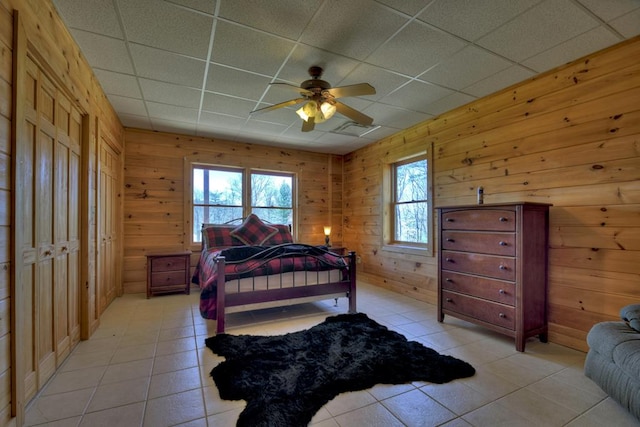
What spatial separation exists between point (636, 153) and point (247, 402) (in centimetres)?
328

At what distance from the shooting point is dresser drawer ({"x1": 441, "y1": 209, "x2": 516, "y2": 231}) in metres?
2.54

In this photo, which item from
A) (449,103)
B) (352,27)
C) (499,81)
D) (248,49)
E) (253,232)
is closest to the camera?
(352,27)

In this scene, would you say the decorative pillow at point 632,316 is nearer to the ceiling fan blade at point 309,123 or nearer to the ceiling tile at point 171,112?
the ceiling fan blade at point 309,123

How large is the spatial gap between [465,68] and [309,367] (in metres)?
2.88

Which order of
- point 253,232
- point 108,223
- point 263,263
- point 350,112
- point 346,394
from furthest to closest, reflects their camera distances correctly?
point 253,232 < point 108,223 < point 263,263 < point 350,112 < point 346,394

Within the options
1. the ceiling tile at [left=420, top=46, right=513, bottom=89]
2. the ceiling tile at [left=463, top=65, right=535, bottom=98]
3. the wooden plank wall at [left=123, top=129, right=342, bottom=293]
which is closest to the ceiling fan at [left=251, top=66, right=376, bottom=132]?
the ceiling tile at [left=420, top=46, right=513, bottom=89]

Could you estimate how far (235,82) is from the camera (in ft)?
9.55

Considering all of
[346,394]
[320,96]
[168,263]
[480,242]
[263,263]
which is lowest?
[346,394]

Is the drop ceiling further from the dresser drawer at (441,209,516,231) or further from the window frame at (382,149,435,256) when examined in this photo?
the dresser drawer at (441,209,516,231)

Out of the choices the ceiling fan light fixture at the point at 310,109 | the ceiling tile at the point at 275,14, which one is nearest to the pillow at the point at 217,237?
the ceiling fan light fixture at the point at 310,109

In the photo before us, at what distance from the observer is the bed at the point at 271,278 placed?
2.89 meters

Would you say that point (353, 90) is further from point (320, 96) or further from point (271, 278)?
point (271, 278)

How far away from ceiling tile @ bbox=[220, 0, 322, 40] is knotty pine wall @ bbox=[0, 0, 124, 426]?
109cm

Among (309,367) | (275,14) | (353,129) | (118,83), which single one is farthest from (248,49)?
(309,367)
